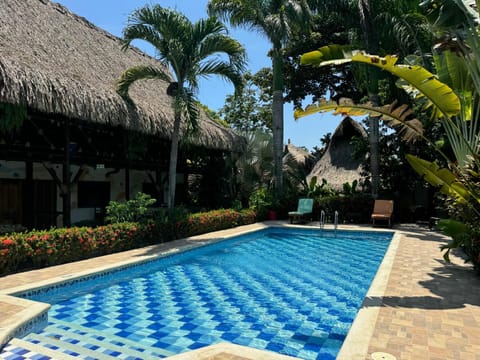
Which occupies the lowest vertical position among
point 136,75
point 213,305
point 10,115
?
point 213,305

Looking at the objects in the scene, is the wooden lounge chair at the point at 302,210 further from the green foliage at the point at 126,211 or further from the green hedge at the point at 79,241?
the green foliage at the point at 126,211

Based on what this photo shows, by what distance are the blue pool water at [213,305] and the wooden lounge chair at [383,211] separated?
478 cm

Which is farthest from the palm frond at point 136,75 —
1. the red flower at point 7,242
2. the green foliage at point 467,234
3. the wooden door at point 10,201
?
the green foliage at point 467,234

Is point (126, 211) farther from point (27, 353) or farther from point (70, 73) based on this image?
point (27, 353)

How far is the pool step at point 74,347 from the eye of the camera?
3518 mm

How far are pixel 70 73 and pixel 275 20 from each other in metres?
8.91

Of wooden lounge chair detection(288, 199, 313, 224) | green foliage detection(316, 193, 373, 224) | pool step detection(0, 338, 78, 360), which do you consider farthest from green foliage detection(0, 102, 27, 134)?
green foliage detection(316, 193, 373, 224)

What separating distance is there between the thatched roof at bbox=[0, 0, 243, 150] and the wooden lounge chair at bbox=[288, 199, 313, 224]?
3.75 metres

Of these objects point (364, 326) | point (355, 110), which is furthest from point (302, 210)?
point (364, 326)

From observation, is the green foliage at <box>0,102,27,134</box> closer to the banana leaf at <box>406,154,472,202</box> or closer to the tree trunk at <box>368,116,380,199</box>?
the banana leaf at <box>406,154,472,202</box>

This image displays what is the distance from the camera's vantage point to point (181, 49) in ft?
32.8

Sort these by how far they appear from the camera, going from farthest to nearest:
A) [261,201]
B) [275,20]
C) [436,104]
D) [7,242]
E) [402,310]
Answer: [261,201], [275,20], [7,242], [436,104], [402,310]

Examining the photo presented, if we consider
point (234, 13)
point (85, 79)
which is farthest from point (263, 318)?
point (234, 13)

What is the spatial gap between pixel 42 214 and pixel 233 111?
22.0m
